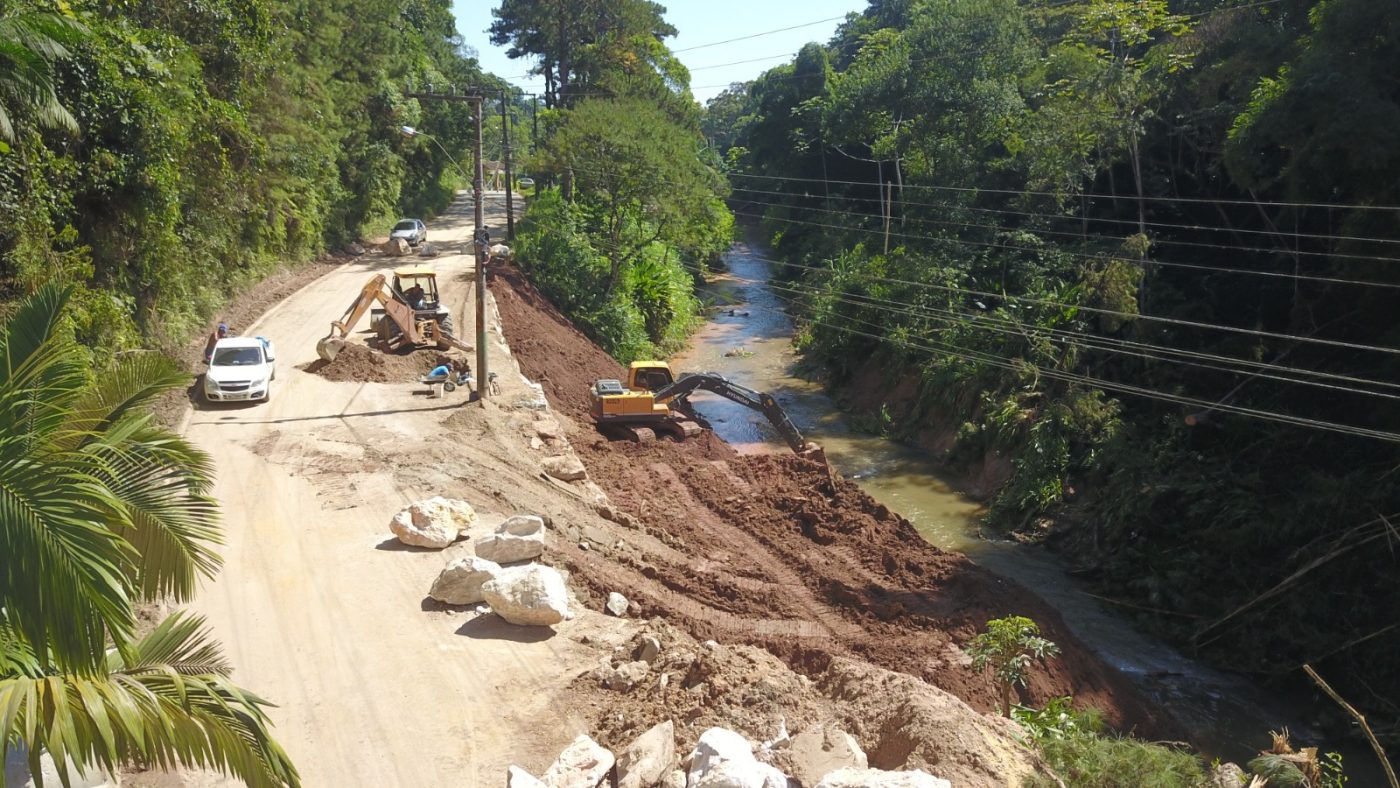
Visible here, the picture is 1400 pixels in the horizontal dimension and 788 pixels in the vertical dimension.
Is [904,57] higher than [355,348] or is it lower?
higher

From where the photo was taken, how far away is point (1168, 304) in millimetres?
28641

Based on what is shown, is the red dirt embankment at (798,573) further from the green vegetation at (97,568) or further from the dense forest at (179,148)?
the dense forest at (179,148)

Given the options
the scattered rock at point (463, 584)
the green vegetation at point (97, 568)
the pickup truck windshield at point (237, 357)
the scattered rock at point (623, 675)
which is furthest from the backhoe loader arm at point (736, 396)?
the green vegetation at point (97, 568)

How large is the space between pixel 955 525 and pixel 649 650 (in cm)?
1604

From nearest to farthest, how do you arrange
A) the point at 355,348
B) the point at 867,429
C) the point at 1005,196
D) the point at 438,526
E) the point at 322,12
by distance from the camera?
1. the point at 438,526
2. the point at 355,348
3. the point at 867,429
4. the point at 1005,196
5. the point at 322,12

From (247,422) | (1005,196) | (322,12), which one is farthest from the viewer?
(322,12)

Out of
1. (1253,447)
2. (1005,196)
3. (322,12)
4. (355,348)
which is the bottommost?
(1253,447)

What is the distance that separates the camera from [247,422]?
22984mm

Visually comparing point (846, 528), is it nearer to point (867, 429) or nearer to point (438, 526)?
point (438, 526)

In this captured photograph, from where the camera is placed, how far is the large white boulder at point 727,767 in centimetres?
936

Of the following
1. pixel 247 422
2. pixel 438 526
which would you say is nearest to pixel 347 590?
pixel 438 526

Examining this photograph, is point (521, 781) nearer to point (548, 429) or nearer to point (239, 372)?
point (548, 429)

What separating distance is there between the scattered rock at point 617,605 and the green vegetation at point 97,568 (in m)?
7.47

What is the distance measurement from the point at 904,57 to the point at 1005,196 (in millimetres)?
7354
